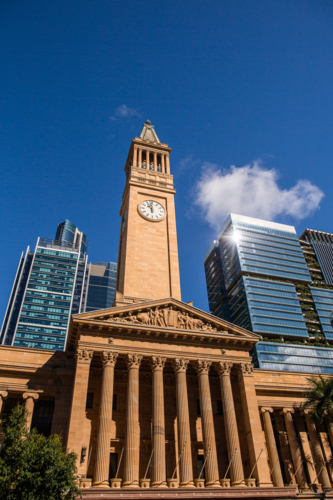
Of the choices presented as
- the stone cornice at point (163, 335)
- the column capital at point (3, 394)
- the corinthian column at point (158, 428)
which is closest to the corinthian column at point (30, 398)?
the column capital at point (3, 394)

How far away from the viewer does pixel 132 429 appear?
1224 inches

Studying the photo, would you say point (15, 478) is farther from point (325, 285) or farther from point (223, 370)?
point (325, 285)

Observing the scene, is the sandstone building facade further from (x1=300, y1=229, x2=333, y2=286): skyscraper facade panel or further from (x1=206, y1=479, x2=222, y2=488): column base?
(x1=300, y1=229, x2=333, y2=286): skyscraper facade panel

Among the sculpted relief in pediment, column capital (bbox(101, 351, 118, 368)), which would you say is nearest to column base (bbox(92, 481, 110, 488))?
column capital (bbox(101, 351, 118, 368))

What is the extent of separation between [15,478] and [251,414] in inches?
844

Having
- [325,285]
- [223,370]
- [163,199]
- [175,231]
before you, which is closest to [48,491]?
[223,370]

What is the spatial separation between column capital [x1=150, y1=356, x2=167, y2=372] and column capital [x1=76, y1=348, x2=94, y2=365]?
18.1 feet

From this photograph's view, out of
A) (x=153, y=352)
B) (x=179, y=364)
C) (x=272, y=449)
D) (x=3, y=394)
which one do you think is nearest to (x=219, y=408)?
(x=272, y=449)

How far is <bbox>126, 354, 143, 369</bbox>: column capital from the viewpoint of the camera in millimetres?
34344

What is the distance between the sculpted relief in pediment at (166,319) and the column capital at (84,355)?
361 cm

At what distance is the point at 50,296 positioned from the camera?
150750 millimetres

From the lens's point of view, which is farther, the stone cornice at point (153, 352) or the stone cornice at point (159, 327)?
the stone cornice at point (159, 327)

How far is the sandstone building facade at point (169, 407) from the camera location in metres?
30.6

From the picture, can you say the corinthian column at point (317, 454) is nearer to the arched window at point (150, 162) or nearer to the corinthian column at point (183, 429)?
the corinthian column at point (183, 429)
